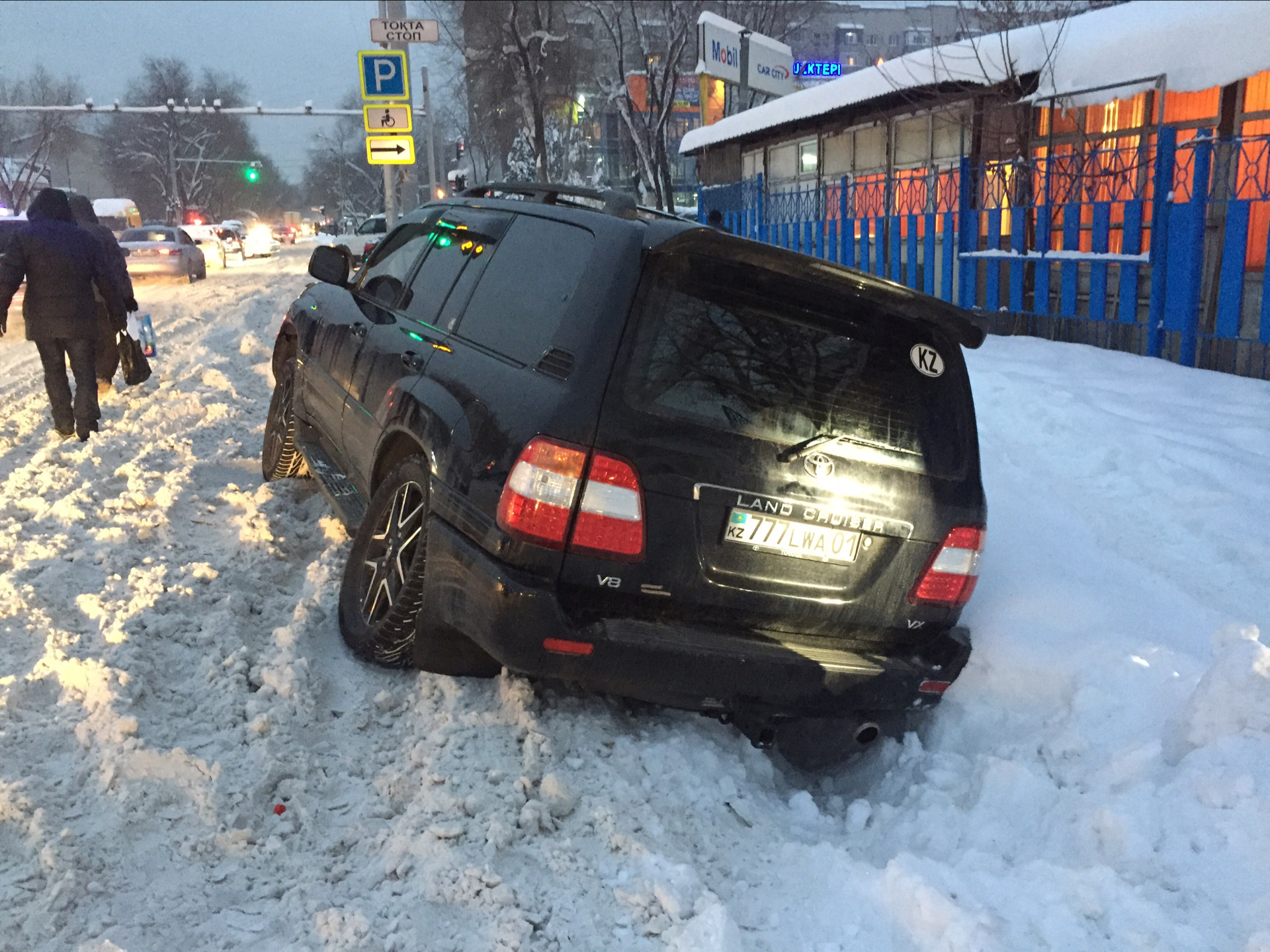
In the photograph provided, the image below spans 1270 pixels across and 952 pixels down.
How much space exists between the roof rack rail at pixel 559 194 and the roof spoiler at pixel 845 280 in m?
0.42

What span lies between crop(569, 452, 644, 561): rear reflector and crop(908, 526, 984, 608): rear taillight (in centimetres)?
102

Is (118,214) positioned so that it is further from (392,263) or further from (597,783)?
(597,783)

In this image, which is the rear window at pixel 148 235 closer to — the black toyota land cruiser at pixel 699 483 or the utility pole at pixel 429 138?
the utility pole at pixel 429 138

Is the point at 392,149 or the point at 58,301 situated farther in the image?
the point at 392,149

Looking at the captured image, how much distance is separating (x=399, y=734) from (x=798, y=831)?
1.35 meters

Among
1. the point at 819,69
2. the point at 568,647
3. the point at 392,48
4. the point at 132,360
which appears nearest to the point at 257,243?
the point at 819,69

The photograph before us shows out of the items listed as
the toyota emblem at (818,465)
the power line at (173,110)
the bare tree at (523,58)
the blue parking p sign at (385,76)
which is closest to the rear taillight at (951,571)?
the toyota emblem at (818,465)

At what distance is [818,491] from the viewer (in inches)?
121

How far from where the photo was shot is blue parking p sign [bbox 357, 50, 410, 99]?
45.0 ft

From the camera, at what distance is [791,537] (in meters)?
3.11

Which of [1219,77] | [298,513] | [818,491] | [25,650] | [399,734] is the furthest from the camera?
[1219,77]

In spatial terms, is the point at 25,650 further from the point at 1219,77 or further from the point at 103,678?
the point at 1219,77

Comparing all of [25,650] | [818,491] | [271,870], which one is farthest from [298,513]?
[818,491]

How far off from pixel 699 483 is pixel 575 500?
1.19ft
